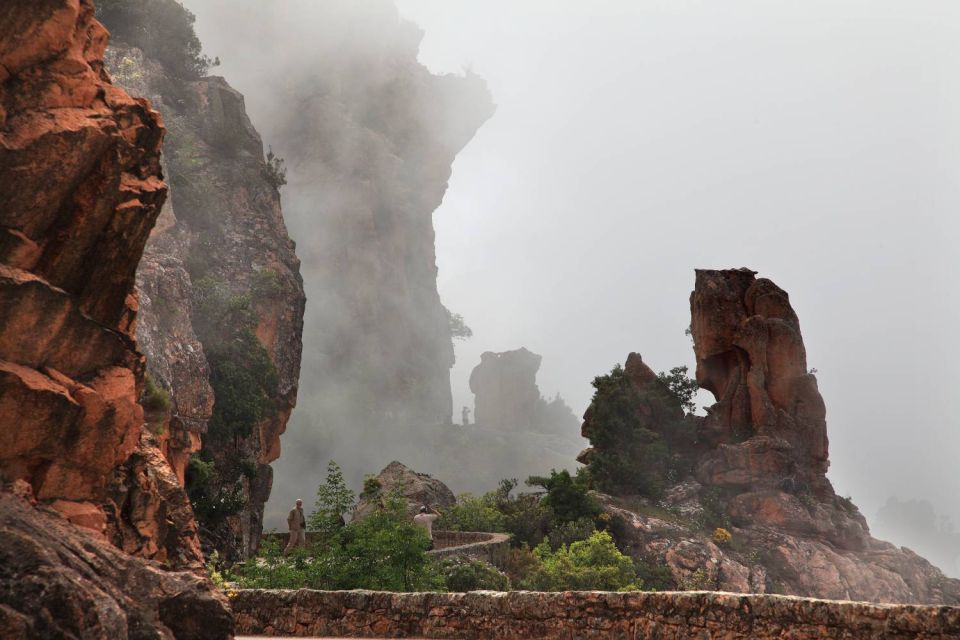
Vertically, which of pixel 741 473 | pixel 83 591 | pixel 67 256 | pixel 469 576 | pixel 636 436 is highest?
pixel 636 436

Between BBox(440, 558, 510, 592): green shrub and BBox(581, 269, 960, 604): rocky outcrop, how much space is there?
12326 millimetres

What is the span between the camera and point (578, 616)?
1030cm

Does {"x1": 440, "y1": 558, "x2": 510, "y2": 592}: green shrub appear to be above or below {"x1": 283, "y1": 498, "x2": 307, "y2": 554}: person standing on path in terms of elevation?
below

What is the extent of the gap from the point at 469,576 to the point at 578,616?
15.3 meters

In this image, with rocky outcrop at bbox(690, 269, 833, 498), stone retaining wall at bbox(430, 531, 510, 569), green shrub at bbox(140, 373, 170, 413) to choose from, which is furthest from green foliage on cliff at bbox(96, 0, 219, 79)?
green shrub at bbox(140, 373, 170, 413)

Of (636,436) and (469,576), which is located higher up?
(636,436)

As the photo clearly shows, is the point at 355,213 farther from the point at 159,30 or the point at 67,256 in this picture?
the point at 67,256

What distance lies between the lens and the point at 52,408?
9.28 metres

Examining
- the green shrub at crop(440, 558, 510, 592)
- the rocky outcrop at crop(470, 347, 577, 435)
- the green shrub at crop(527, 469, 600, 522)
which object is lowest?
the green shrub at crop(440, 558, 510, 592)

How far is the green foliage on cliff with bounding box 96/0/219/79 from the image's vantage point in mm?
49906

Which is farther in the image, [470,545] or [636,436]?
[636,436]

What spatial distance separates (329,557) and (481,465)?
3616 inches

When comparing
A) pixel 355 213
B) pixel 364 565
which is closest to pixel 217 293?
pixel 364 565

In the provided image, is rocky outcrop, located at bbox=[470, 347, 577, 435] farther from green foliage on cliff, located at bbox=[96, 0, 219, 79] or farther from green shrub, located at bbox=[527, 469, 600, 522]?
green shrub, located at bbox=[527, 469, 600, 522]
